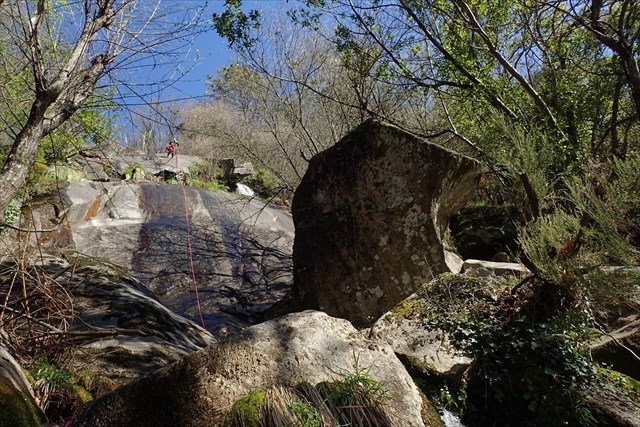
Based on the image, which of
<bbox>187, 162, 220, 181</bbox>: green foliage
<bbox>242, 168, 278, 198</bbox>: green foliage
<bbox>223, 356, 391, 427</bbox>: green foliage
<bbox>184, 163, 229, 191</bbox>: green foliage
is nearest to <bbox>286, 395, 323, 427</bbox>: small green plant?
<bbox>223, 356, 391, 427</bbox>: green foliage

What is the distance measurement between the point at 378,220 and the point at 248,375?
348cm

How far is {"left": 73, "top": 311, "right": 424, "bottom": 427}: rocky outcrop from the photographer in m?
1.77

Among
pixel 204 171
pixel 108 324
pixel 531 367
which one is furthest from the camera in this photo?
pixel 204 171

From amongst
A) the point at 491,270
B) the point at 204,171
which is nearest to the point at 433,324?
the point at 491,270

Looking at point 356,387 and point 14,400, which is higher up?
point 14,400

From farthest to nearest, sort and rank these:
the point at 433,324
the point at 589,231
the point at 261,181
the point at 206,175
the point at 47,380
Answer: the point at 261,181 → the point at 206,175 → the point at 433,324 → the point at 589,231 → the point at 47,380

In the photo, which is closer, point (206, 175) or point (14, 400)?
point (14, 400)

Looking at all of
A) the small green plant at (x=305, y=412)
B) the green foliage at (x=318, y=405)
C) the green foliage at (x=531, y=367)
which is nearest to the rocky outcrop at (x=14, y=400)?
the green foliage at (x=318, y=405)

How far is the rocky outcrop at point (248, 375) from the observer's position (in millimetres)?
1774

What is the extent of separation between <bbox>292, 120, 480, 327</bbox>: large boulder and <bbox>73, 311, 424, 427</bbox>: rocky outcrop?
2.92 meters

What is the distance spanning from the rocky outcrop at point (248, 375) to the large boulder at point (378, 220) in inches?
115

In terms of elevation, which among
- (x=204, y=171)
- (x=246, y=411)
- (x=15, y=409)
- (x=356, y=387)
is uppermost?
(x=204, y=171)

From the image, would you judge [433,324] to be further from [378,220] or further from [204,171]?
[204,171]

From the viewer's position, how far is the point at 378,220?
16.9 feet
